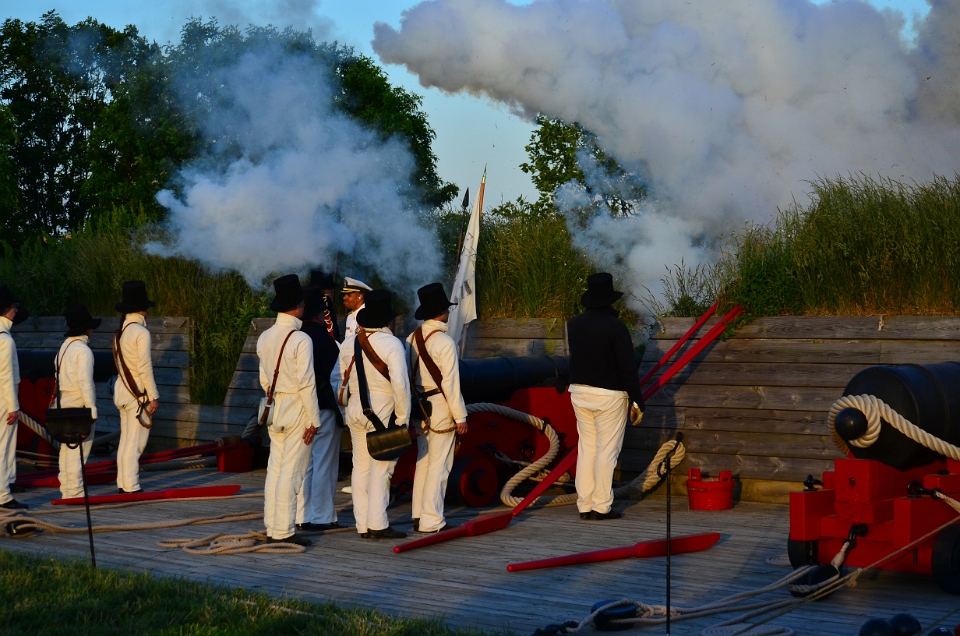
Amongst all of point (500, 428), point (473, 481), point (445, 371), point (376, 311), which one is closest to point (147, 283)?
point (500, 428)

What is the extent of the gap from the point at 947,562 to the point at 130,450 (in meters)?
6.49

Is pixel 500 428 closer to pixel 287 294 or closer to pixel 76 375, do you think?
pixel 287 294

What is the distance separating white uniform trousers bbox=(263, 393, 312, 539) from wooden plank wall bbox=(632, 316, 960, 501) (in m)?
3.13

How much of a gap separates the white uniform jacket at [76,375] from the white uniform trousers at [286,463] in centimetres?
283

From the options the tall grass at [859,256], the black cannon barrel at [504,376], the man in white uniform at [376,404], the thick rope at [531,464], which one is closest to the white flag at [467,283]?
→ the black cannon barrel at [504,376]

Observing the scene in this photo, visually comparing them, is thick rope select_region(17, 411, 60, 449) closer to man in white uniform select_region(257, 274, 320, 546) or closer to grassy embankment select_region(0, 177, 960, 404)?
grassy embankment select_region(0, 177, 960, 404)

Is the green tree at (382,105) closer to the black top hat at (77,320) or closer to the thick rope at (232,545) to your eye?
the black top hat at (77,320)

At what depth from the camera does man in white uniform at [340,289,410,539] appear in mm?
6859

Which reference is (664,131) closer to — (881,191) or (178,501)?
(881,191)

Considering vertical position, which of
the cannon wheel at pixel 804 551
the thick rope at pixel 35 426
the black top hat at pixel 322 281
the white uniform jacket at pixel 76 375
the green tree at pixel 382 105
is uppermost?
the green tree at pixel 382 105

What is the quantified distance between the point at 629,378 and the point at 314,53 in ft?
24.8

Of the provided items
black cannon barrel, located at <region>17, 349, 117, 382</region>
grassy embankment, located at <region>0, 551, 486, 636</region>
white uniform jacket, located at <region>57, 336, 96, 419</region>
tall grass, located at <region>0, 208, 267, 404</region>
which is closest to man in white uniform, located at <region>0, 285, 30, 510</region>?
white uniform jacket, located at <region>57, 336, 96, 419</region>

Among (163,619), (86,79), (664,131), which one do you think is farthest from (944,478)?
(86,79)

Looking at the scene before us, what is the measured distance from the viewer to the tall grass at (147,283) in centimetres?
1248
